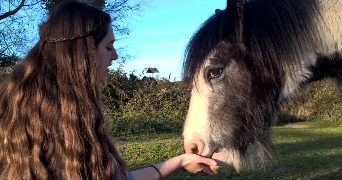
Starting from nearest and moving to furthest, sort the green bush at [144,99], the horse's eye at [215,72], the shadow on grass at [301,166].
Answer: the horse's eye at [215,72]
the shadow on grass at [301,166]
the green bush at [144,99]

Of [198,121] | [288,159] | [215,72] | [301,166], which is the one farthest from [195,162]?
[288,159]

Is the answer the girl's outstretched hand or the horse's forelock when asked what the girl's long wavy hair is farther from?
the horse's forelock

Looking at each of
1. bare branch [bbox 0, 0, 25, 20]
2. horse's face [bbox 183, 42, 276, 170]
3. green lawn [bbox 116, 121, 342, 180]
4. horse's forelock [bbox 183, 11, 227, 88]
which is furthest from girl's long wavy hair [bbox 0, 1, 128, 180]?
bare branch [bbox 0, 0, 25, 20]

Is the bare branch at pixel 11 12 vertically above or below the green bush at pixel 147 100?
above

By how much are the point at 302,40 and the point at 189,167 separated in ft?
3.81

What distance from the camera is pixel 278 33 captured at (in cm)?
225

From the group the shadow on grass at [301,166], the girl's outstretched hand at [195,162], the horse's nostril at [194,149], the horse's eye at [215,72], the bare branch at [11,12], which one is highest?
the bare branch at [11,12]

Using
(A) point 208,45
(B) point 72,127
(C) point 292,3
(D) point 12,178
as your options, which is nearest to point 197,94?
(A) point 208,45

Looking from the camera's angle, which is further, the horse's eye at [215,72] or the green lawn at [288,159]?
the green lawn at [288,159]

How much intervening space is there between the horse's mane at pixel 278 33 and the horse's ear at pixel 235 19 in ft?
0.12

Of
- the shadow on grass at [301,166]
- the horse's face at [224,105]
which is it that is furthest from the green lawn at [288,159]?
the horse's face at [224,105]

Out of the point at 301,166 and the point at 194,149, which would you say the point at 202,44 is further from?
the point at 301,166

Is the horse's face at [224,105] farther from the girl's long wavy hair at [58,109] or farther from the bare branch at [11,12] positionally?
the bare branch at [11,12]

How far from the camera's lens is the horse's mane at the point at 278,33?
7.30ft
